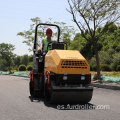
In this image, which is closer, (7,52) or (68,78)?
(68,78)

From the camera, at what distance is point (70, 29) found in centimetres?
3167

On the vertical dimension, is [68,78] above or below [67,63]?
below

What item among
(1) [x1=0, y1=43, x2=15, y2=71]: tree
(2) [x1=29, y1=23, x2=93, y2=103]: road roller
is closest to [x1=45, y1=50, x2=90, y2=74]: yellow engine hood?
(2) [x1=29, y1=23, x2=93, y2=103]: road roller

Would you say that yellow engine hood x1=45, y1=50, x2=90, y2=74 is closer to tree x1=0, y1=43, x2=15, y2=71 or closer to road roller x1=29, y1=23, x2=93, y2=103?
road roller x1=29, y1=23, x2=93, y2=103

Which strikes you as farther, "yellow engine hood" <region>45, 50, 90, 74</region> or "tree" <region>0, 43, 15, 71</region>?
"tree" <region>0, 43, 15, 71</region>

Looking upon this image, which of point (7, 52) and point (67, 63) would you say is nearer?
point (67, 63)

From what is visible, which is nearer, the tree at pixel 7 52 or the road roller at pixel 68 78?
the road roller at pixel 68 78

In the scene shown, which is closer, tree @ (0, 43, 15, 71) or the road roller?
the road roller

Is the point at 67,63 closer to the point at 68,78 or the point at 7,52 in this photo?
the point at 68,78

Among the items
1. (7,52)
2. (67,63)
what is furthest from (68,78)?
(7,52)

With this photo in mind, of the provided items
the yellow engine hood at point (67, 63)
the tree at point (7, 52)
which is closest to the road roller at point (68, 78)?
the yellow engine hood at point (67, 63)

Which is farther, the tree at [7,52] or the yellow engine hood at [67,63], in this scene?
the tree at [7,52]

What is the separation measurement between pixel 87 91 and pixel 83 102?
65cm

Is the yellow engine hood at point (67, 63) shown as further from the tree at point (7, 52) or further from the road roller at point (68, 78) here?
the tree at point (7, 52)
